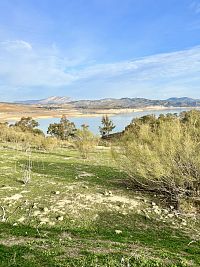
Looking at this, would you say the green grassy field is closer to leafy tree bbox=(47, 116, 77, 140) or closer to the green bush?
the green bush

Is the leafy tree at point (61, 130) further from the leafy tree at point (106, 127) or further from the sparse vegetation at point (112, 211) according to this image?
the sparse vegetation at point (112, 211)

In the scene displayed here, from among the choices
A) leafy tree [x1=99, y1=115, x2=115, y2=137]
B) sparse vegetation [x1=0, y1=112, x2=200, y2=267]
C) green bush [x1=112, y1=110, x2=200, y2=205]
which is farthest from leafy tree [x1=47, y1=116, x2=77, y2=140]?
green bush [x1=112, y1=110, x2=200, y2=205]

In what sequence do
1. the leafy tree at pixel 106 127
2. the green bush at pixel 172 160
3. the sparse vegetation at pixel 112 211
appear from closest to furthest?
the sparse vegetation at pixel 112 211
the green bush at pixel 172 160
the leafy tree at pixel 106 127

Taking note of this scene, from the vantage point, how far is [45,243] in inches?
360

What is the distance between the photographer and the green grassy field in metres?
8.20

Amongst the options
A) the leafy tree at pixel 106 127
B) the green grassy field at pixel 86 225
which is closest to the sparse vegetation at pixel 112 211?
the green grassy field at pixel 86 225

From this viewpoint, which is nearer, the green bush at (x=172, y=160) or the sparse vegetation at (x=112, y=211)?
the sparse vegetation at (x=112, y=211)

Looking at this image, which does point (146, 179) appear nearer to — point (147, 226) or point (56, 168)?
point (147, 226)

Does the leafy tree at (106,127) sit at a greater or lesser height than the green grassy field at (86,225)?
lesser

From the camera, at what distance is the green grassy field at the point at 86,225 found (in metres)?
8.20

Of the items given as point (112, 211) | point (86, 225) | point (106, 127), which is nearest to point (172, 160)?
point (112, 211)

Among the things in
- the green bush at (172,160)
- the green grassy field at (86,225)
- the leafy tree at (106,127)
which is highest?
the green bush at (172,160)

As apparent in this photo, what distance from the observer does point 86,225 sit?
39.0ft

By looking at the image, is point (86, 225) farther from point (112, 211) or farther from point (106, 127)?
point (106, 127)
